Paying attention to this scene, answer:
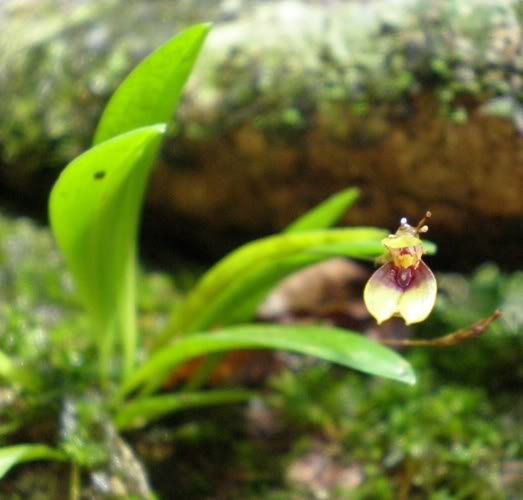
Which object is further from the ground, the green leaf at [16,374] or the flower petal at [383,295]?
the flower petal at [383,295]

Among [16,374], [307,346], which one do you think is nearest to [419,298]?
[307,346]

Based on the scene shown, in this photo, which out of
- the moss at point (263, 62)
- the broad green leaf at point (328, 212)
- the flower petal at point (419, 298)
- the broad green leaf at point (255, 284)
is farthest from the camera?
the moss at point (263, 62)

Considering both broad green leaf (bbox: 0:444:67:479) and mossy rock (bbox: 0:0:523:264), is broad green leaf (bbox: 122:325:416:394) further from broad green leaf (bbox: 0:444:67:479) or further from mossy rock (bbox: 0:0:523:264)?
mossy rock (bbox: 0:0:523:264)

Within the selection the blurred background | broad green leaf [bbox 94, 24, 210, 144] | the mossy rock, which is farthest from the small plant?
the mossy rock

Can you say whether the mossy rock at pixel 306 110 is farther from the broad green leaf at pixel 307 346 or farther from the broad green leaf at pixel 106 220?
the broad green leaf at pixel 307 346

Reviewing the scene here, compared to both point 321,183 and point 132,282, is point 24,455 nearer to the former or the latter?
point 132,282

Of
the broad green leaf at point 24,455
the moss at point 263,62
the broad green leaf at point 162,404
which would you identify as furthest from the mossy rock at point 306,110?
the broad green leaf at point 24,455

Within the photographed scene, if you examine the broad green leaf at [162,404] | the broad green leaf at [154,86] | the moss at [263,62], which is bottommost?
the broad green leaf at [162,404]

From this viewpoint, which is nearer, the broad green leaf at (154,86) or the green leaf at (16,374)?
the broad green leaf at (154,86)

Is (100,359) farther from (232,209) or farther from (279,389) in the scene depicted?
(232,209)

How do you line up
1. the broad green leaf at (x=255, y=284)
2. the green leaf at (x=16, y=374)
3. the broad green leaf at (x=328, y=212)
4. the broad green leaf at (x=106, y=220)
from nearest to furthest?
1. the broad green leaf at (x=106, y=220)
2. the broad green leaf at (x=255, y=284)
3. the green leaf at (x=16, y=374)
4. the broad green leaf at (x=328, y=212)
